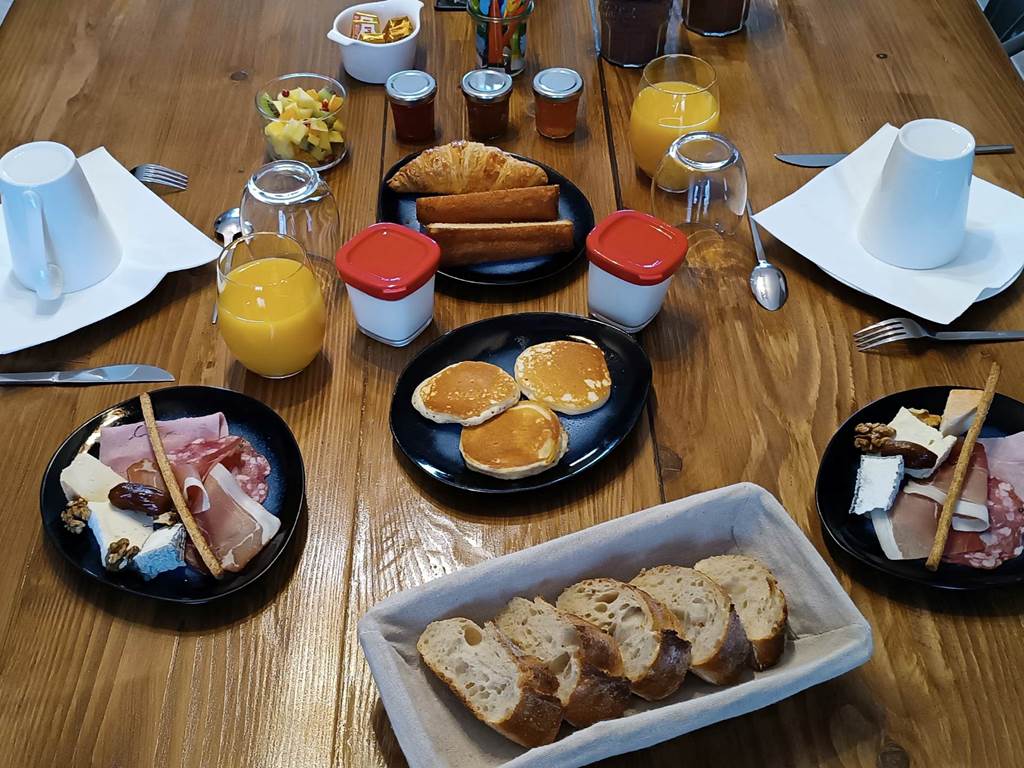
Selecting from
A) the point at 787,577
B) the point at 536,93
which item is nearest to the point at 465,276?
the point at 536,93

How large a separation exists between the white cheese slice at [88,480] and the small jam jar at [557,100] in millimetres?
913

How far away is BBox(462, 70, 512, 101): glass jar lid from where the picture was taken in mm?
1518

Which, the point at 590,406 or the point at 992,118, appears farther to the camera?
the point at 992,118

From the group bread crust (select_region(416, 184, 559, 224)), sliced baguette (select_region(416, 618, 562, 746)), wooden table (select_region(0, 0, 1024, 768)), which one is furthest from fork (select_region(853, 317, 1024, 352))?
sliced baguette (select_region(416, 618, 562, 746))

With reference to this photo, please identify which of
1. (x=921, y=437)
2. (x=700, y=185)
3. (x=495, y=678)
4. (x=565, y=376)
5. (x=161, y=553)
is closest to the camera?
(x=495, y=678)

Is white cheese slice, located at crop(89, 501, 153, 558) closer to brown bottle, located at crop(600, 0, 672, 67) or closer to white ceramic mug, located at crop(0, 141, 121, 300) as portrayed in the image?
white ceramic mug, located at crop(0, 141, 121, 300)

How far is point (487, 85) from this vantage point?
153 centimetres

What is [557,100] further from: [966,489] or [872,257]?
[966,489]

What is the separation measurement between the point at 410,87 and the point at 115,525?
87 centimetres

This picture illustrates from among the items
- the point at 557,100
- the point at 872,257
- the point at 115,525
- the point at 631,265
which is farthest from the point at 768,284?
the point at 115,525

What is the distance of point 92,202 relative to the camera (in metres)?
1.27

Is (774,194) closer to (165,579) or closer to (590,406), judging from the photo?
(590,406)

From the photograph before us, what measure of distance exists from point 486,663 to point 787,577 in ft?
1.04

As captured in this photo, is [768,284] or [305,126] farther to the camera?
[305,126]
